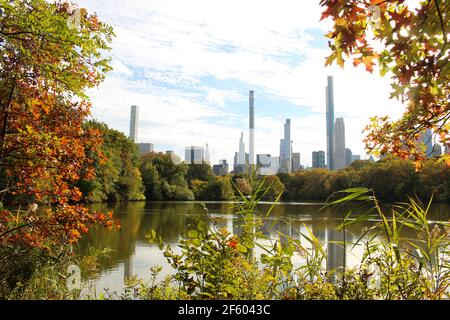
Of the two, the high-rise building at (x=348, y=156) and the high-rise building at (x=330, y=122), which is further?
the high-rise building at (x=330, y=122)

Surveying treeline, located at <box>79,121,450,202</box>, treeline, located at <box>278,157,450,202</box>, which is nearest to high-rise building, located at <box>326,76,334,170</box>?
treeline, located at <box>278,157,450,202</box>

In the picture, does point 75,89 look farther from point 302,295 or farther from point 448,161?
point 448,161

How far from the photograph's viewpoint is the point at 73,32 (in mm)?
3236

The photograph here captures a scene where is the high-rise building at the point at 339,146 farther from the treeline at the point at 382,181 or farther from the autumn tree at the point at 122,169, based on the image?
the autumn tree at the point at 122,169

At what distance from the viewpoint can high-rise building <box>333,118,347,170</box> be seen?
7650cm

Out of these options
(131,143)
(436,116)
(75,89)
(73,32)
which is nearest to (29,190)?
(75,89)

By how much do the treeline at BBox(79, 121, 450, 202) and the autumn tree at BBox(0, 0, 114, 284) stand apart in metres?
25.1

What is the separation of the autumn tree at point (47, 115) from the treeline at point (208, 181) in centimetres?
2508

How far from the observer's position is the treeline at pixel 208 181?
33.9 meters

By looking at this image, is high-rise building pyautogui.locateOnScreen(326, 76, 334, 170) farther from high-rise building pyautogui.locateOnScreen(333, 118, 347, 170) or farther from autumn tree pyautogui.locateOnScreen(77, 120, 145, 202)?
autumn tree pyautogui.locateOnScreen(77, 120, 145, 202)

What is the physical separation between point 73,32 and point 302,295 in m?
2.68

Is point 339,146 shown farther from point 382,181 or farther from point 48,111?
point 48,111

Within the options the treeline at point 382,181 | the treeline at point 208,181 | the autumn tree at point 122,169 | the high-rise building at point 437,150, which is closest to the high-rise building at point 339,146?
the treeline at point 382,181
